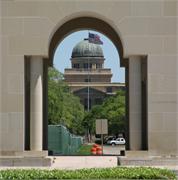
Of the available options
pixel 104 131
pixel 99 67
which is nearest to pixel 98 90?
pixel 99 67

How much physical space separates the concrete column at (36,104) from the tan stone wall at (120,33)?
79 centimetres

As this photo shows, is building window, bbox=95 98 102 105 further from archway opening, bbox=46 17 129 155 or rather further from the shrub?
the shrub

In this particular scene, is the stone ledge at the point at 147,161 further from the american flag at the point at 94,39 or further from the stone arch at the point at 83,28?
the american flag at the point at 94,39

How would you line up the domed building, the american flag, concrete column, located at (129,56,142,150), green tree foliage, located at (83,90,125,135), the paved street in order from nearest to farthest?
1. concrete column, located at (129,56,142,150)
2. the paved street
3. green tree foliage, located at (83,90,125,135)
4. the american flag
5. the domed building

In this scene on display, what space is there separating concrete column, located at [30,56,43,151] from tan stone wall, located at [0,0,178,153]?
79 centimetres

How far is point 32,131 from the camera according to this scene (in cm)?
2972

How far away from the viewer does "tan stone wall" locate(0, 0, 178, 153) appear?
29.2 meters

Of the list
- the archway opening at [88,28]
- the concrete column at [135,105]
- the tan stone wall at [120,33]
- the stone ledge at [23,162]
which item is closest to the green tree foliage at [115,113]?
the archway opening at [88,28]

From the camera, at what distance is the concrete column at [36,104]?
29656 mm

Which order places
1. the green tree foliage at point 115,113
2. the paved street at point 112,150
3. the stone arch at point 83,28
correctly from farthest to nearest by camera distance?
the green tree foliage at point 115,113 → the paved street at point 112,150 → the stone arch at point 83,28

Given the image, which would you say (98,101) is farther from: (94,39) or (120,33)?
(120,33)

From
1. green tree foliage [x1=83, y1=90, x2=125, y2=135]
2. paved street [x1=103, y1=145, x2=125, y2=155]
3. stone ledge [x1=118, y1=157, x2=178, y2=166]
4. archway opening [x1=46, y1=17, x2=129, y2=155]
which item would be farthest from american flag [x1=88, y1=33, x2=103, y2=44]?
stone ledge [x1=118, y1=157, x2=178, y2=166]

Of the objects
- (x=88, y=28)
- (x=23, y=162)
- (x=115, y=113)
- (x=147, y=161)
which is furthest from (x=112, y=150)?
(x=115, y=113)

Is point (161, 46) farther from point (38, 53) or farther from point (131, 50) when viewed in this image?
point (38, 53)
